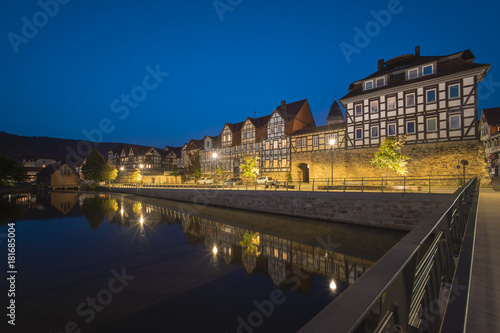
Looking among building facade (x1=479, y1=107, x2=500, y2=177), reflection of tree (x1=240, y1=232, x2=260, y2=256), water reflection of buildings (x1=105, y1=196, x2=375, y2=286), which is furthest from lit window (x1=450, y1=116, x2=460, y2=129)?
reflection of tree (x1=240, y1=232, x2=260, y2=256)

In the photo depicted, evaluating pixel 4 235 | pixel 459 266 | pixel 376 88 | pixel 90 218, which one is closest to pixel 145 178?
pixel 90 218

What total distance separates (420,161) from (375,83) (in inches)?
427

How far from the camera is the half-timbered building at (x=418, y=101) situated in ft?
78.2

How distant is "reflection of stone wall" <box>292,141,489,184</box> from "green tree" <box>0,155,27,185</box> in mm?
64627

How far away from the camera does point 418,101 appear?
86.7 feet

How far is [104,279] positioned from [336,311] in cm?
1199

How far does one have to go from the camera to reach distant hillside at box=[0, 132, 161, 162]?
13025cm

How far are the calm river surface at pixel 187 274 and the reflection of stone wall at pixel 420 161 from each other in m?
14.0

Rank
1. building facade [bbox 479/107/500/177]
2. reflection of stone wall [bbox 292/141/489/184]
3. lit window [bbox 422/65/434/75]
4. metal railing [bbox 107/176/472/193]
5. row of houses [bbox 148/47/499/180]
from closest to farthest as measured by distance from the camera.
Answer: metal railing [bbox 107/176/472/193]
reflection of stone wall [bbox 292/141/489/184]
row of houses [bbox 148/47/499/180]
lit window [bbox 422/65/434/75]
building facade [bbox 479/107/500/177]

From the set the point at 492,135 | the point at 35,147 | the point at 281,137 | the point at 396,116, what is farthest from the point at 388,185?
the point at 35,147

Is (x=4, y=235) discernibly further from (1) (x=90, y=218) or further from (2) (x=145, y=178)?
(2) (x=145, y=178)

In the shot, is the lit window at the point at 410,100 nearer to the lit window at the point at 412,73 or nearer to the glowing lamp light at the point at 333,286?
the lit window at the point at 412,73

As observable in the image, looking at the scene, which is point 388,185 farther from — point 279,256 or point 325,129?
point 325,129

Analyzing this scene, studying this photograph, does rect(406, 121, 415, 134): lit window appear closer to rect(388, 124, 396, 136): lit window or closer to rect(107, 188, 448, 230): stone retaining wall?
rect(388, 124, 396, 136): lit window
